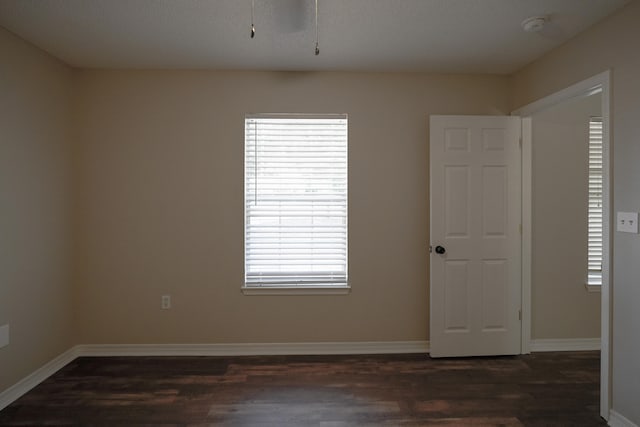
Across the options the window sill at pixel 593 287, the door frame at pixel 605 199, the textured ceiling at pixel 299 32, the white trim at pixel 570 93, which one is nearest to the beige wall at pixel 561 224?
the window sill at pixel 593 287

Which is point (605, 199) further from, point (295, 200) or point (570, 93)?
point (295, 200)

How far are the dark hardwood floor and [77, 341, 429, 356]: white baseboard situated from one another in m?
0.07

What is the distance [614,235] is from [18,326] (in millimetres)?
4061

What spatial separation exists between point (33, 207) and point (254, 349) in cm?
209

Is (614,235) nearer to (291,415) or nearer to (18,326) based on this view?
(291,415)

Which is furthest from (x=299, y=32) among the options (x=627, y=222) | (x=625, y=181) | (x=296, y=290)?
(x=627, y=222)

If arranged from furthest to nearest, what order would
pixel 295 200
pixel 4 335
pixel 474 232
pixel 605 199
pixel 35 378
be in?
1. pixel 295 200
2. pixel 474 232
3. pixel 35 378
4. pixel 4 335
5. pixel 605 199

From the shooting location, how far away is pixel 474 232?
10.5ft

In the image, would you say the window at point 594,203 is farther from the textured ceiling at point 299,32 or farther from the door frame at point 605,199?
the textured ceiling at point 299,32

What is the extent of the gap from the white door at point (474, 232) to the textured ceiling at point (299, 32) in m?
0.62

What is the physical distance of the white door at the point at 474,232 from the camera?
10.4ft

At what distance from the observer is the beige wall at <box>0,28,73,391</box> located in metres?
2.52

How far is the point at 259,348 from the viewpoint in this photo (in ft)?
10.8

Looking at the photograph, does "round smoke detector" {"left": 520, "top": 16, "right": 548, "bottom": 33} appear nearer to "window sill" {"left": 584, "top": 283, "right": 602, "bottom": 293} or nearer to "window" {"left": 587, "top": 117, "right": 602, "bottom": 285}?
"window" {"left": 587, "top": 117, "right": 602, "bottom": 285}
